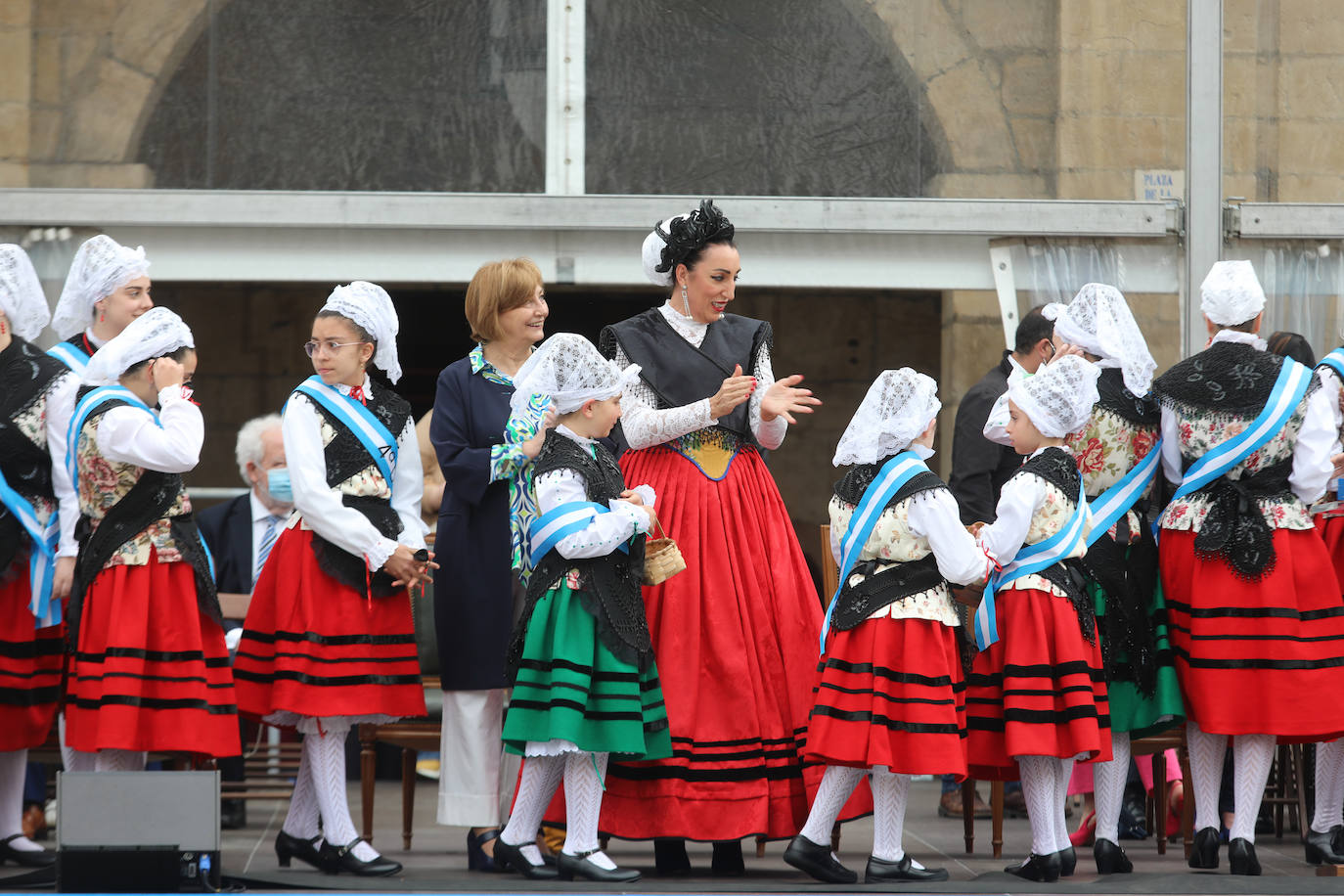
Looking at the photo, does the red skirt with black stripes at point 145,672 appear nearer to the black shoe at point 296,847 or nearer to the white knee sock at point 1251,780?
the black shoe at point 296,847

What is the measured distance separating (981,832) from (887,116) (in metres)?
2.87

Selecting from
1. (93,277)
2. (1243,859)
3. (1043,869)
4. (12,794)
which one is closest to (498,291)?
(93,277)

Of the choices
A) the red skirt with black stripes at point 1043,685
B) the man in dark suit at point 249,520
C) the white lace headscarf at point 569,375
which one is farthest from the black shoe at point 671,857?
the man in dark suit at point 249,520

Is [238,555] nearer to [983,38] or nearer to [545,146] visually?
[545,146]

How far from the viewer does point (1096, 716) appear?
4.18 metres

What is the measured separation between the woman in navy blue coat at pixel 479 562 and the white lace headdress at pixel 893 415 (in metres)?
0.87

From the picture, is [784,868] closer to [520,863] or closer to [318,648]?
[520,863]

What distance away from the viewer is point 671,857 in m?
4.39

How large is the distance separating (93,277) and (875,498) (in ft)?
7.01

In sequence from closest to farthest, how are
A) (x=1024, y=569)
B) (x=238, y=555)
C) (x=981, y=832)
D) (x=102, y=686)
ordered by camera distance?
1. (x=102, y=686)
2. (x=1024, y=569)
3. (x=981, y=832)
4. (x=238, y=555)

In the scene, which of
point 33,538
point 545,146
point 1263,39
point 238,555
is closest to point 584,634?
point 33,538

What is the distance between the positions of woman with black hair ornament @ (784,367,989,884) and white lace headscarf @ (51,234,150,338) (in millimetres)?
1951

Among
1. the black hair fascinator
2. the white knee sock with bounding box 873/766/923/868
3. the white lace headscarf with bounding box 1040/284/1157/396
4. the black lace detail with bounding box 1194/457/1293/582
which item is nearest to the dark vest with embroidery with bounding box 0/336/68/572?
the black hair fascinator

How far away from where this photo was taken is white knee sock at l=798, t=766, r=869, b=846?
4.10 meters
